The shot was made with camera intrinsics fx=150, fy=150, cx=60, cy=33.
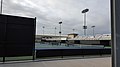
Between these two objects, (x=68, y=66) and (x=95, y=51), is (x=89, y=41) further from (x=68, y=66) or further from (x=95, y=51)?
(x=68, y=66)

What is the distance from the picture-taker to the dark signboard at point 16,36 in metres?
7.88

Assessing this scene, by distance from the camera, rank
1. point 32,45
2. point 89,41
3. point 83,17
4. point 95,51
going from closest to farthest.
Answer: point 32,45, point 95,51, point 83,17, point 89,41

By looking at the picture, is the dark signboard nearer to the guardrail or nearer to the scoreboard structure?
the scoreboard structure

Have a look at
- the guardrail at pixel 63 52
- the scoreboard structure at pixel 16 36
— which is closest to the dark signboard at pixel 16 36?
the scoreboard structure at pixel 16 36

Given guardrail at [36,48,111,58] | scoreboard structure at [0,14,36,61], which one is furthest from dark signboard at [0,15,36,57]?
guardrail at [36,48,111,58]

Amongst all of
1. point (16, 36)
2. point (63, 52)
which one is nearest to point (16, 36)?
point (16, 36)

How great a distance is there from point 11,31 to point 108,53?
849 cm

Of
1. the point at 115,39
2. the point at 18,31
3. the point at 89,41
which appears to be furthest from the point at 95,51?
the point at 89,41

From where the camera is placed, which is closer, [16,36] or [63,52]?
[16,36]

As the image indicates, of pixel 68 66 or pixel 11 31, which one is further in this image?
pixel 11 31

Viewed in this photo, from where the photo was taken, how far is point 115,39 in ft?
5.73

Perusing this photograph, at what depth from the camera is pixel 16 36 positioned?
8164 mm

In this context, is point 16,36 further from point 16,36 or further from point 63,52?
point 63,52

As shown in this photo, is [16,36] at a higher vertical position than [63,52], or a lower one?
higher
